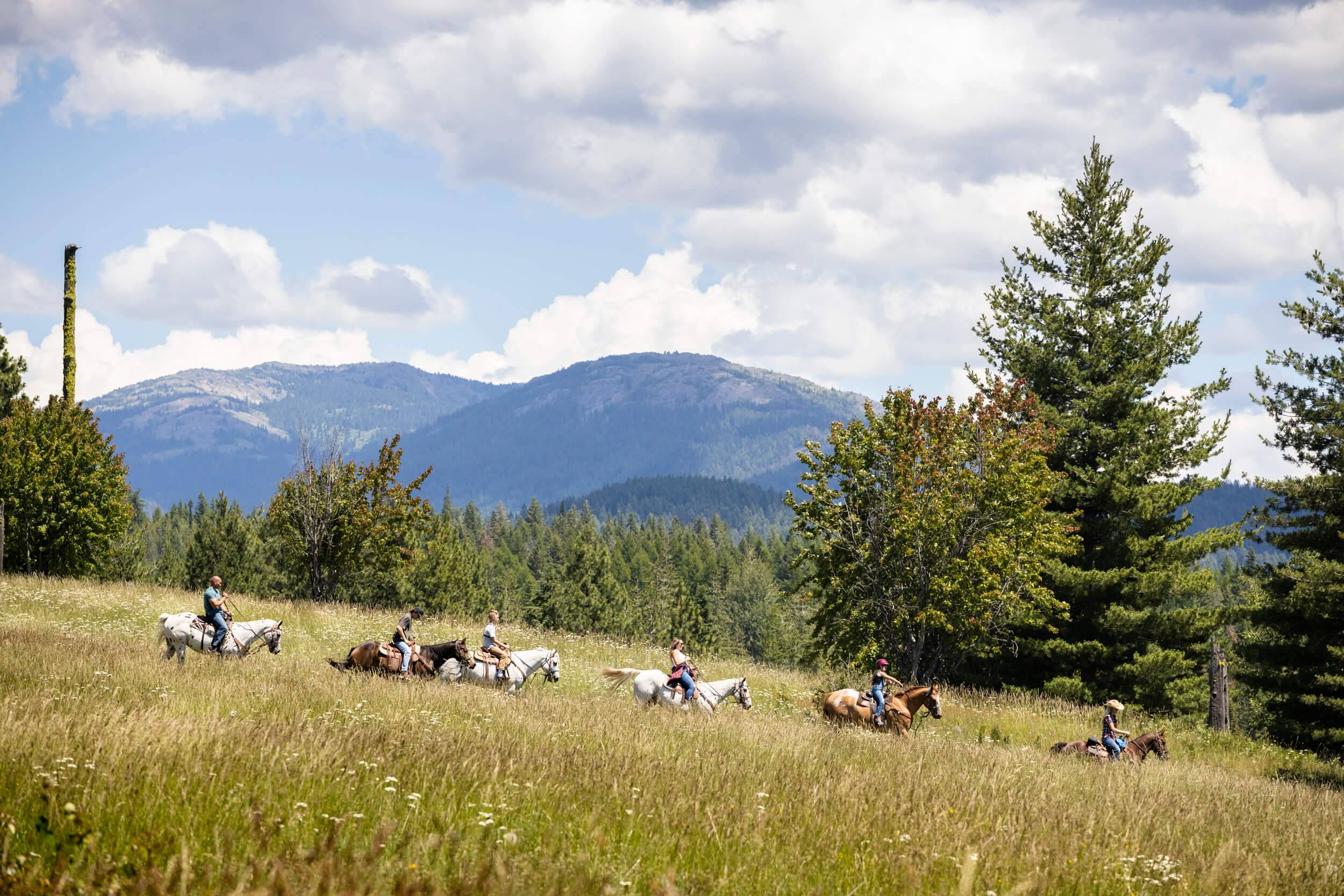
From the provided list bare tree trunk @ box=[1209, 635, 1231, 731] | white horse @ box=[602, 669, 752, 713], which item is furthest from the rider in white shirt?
bare tree trunk @ box=[1209, 635, 1231, 731]

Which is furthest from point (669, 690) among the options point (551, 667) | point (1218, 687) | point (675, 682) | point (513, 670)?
point (1218, 687)

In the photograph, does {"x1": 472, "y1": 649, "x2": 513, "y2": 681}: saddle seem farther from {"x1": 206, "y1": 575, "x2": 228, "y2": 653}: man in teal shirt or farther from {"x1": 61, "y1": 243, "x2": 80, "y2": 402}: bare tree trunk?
{"x1": 61, "y1": 243, "x2": 80, "y2": 402}: bare tree trunk

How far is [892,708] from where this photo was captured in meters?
16.4

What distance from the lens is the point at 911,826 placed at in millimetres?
6934

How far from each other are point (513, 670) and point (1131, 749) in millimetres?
11669

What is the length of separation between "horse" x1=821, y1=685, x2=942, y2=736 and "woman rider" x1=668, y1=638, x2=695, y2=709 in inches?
99.6

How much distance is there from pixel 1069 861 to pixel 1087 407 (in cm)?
2602

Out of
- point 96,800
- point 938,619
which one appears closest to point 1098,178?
point 938,619

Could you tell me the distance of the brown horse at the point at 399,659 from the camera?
57.2ft

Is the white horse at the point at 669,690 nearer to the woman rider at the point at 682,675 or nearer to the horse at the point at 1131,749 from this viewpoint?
the woman rider at the point at 682,675

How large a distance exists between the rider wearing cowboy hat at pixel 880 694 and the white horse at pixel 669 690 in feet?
8.71

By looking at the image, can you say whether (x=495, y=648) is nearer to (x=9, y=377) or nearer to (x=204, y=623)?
(x=204, y=623)

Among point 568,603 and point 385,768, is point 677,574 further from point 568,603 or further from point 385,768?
point 385,768

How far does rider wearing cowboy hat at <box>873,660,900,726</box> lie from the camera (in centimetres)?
1625
